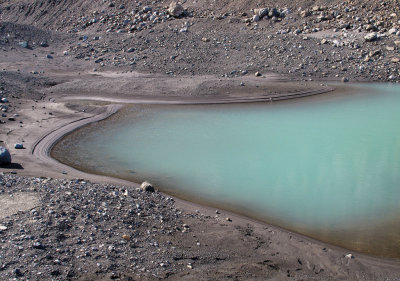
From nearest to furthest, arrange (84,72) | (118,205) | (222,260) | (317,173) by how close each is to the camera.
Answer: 1. (222,260)
2. (118,205)
3. (317,173)
4. (84,72)

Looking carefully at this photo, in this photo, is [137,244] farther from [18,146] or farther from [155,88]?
[155,88]

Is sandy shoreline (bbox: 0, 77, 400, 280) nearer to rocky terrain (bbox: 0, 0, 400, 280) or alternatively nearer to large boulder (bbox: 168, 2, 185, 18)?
rocky terrain (bbox: 0, 0, 400, 280)

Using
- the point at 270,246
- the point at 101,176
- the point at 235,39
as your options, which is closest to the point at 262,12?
the point at 235,39

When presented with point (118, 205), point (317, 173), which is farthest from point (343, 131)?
point (118, 205)

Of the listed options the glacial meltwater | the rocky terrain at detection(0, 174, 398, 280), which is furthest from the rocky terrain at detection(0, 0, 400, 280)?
the glacial meltwater

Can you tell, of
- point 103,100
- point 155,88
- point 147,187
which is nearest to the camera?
point 147,187

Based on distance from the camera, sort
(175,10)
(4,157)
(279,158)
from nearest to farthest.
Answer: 1. (4,157)
2. (279,158)
3. (175,10)

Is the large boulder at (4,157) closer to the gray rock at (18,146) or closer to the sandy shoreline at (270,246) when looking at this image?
the sandy shoreline at (270,246)

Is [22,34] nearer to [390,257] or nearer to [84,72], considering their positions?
[84,72]
